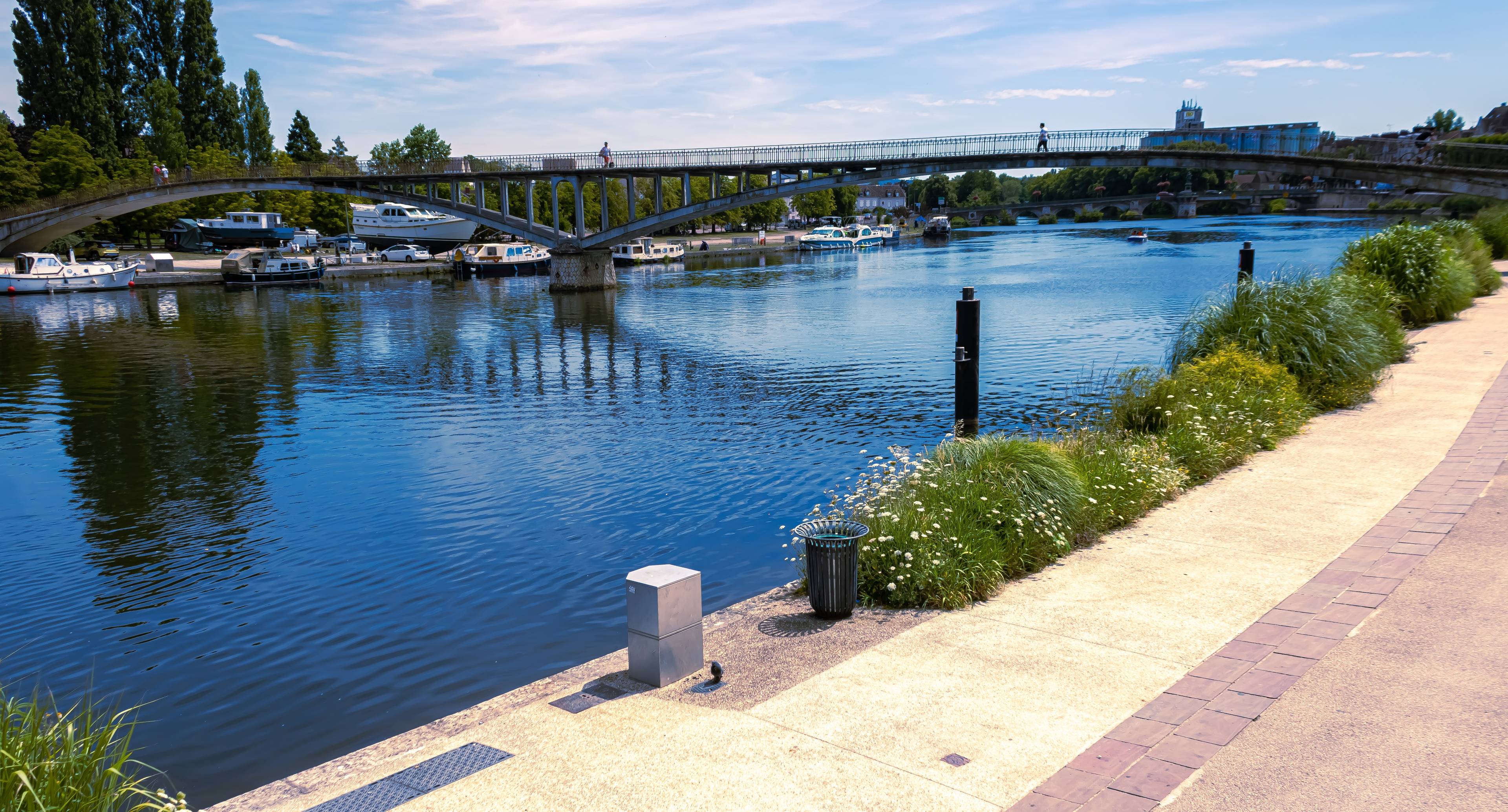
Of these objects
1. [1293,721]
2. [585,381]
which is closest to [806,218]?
[585,381]

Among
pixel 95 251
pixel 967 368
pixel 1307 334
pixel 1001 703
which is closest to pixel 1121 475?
pixel 967 368

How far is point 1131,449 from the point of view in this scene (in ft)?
35.6

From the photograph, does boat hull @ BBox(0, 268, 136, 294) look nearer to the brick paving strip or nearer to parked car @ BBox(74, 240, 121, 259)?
parked car @ BBox(74, 240, 121, 259)

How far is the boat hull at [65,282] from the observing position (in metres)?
55.7

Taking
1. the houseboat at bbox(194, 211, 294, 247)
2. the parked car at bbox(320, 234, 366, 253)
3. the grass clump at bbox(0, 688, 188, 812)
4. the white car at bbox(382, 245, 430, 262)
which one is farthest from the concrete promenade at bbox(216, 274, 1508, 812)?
the parked car at bbox(320, 234, 366, 253)

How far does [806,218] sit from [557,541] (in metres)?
148

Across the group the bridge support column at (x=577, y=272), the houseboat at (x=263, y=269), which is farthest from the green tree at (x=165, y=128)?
the bridge support column at (x=577, y=272)

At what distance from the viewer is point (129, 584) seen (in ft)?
38.2

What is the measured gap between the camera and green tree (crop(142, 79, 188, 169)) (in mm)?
83250

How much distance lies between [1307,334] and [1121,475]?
23.3 feet

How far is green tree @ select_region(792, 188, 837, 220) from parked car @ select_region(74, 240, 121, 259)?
90.3 metres

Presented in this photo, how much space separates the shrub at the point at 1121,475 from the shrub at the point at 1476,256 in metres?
18.4

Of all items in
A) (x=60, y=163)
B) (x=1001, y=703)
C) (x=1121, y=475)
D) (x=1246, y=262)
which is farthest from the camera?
(x=60, y=163)

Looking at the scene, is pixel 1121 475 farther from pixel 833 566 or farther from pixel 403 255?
pixel 403 255
